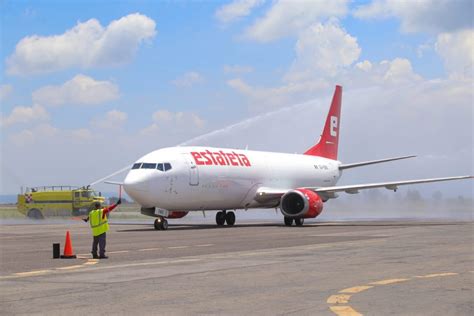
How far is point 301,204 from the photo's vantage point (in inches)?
1617

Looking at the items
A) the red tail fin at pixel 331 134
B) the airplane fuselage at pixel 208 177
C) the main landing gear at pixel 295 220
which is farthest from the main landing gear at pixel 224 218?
the red tail fin at pixel 331 134

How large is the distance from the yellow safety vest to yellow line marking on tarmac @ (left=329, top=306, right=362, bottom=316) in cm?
1111

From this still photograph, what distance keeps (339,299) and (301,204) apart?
29383mm

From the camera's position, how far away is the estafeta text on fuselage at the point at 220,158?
3944 centimetres

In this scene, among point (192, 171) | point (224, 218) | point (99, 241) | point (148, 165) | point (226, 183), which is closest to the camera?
point (99, 241)

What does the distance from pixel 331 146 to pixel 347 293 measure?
142ft

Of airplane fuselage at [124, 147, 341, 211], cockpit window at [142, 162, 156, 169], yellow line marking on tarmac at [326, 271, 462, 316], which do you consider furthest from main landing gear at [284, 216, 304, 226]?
yellow line marking on tarmac at [326, 271, 462, 316]

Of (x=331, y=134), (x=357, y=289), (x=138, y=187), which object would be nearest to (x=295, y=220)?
(x=138, y=187)

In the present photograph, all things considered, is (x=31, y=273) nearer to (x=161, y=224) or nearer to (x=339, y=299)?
(x=339, y=299)

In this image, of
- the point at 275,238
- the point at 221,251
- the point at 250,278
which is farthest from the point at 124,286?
the point at 275,238

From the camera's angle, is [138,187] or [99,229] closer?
[99,229]

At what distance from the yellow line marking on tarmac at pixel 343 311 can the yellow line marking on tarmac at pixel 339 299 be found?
516 mm

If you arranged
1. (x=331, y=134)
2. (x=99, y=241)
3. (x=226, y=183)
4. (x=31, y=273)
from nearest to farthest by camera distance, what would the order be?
(x=31, y=273) < (x=99, y=241) < (x=226, y=183) < (x=331, y=134)

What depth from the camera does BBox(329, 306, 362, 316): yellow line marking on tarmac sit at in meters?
10.3
